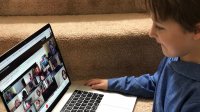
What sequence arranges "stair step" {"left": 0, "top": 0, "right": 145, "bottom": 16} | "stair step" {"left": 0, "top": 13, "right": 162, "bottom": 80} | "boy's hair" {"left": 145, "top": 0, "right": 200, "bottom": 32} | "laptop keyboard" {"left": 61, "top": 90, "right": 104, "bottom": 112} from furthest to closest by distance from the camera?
1. "stair step" {"left": 0, "top": 0, "right": 145, "bottom": 16}
2. "stair step" {"left": 0, "top": 13, "right": 162, "bottom": 80}
3. "laptop keyboard" {"left": 61, "top": 90, "right": 104, "bottom": 112}
4. "boy's hair" {"left": 145, "top": 0, "right": 200, "bottom": 32}

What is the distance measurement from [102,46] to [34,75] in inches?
11.6

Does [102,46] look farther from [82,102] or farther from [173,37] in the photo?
[173,37]

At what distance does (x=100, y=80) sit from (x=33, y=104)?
0.89 feet

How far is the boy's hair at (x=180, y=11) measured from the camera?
0.73 metres

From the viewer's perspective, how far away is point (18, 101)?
87cm

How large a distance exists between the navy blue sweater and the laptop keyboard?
0.08 meters

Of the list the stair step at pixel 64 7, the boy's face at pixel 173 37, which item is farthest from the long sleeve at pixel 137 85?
the stair step at pixel 64 7

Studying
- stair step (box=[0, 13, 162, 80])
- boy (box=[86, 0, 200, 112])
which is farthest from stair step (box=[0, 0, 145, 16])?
boy (box=[86, 0, 200, 112])

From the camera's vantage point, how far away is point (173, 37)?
0.79 m

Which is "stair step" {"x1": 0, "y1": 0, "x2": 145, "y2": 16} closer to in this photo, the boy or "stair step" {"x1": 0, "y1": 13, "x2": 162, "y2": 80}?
"stair step" {"x1": 0, "y1": 13, "x2": 162, "y2": 80}

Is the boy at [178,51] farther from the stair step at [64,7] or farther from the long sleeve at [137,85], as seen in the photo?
the stair step at [64,7]

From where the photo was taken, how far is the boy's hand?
109 centimetres

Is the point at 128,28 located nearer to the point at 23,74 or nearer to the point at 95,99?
the point at 95,99

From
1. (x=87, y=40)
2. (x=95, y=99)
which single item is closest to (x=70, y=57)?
(x=87, y=40)
